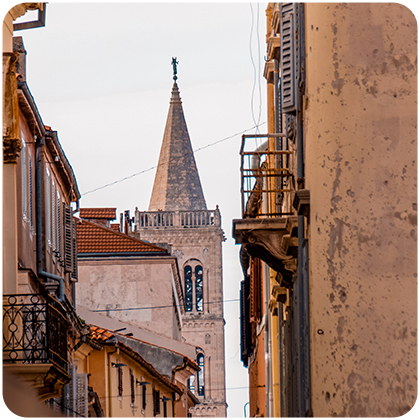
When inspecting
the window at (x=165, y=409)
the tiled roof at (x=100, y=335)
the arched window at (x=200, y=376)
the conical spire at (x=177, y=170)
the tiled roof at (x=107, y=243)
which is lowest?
the arched window at (x=200, y=376)

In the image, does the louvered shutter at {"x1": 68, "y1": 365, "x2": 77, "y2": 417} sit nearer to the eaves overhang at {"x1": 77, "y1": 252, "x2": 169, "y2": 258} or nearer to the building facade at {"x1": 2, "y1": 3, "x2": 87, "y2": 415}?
the building facade at {"x1": 2, "y1": 3, "x2": 87, "y2": 415}

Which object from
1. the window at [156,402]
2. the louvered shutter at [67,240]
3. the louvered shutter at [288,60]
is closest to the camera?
the louvered shutter at [288,60]

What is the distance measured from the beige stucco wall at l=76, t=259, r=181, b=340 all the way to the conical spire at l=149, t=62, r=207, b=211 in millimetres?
63459

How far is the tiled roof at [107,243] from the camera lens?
35906 mm

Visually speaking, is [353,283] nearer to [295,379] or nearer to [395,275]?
[395,275]

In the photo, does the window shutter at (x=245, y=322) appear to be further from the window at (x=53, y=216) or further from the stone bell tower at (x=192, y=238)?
the stone bell tower at (x=192, y=238)

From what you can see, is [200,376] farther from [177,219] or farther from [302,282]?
[302,282]

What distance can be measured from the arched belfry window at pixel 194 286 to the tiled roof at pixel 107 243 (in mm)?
62282

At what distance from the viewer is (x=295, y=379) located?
13.2m

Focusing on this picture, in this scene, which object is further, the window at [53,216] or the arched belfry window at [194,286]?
the arched belfry window at [194,286]

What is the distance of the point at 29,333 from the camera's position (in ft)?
44.0

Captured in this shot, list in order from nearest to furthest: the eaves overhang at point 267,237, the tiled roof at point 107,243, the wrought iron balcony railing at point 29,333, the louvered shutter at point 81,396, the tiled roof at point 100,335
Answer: the wrought iron balcony railing at point 29,333 < the eaves overhang at point 267,237 < the louvered shutter at point 81,396 < the tiled roof at point 100,335 < the tiled roof at point 107,243

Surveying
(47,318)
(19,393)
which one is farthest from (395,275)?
(47,318)

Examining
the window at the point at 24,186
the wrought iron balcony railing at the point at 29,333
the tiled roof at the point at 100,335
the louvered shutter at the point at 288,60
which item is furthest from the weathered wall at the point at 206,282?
the louvered shutter at the point at 288,60
